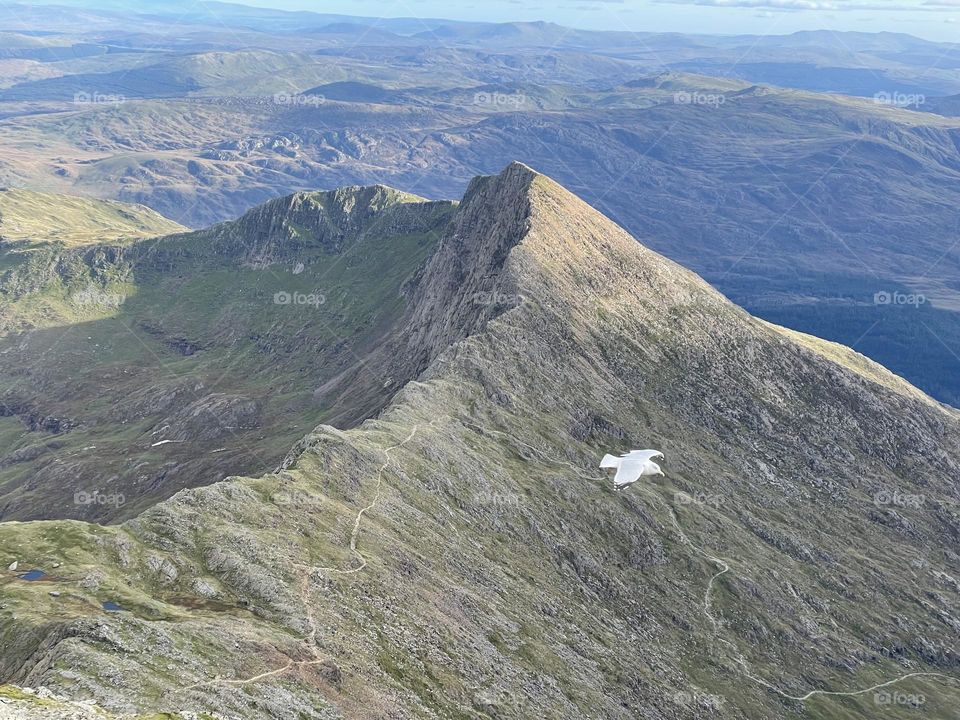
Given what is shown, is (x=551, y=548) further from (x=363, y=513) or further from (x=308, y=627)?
(x=308, y=627)

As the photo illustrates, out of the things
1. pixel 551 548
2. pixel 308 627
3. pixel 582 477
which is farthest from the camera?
pixel 582 477

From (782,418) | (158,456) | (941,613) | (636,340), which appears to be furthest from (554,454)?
(158,456)

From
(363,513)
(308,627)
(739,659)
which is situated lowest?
(739,659)

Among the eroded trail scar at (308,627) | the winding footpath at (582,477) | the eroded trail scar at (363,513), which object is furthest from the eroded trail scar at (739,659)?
the eroded trail scar at (308,627)

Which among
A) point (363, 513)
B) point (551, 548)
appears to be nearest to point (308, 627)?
Result: point (363, 513)

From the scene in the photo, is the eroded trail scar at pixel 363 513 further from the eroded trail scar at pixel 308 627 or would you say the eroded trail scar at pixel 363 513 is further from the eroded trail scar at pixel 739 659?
the eroded trail scar at pixel 739 659

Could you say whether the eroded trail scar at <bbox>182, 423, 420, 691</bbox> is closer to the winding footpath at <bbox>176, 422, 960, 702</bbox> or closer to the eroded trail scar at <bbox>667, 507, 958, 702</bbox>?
the winding footpath at <bbox>176, 422, 960, 702</bbox>

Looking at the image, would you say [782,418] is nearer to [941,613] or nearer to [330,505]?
[941,613]
